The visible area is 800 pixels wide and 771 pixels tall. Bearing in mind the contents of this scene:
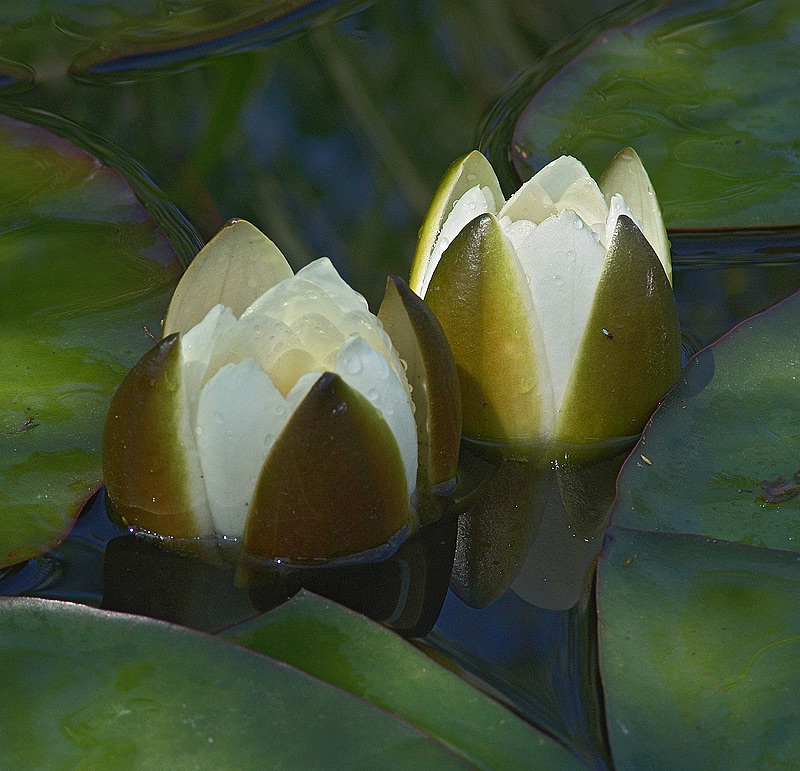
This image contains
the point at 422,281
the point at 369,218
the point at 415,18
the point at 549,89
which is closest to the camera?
the point at 422,281

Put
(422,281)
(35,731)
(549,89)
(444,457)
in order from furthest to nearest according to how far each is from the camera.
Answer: (549,89)
(422,281)
(444,457)
(35,731)

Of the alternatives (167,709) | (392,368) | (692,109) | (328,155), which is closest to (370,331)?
(392,368)

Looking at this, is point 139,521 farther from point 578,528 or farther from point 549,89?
point 549,89

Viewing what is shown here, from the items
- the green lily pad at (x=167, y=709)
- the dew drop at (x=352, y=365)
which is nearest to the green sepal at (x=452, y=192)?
the dew drop at (x=352, y=365)

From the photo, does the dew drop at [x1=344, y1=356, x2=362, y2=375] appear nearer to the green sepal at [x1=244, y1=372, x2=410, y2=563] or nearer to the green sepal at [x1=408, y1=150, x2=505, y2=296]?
the green sepal at [x1=244, y1=372, x2=410, y2=563]

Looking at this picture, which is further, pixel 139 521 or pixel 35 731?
pixel 139 521

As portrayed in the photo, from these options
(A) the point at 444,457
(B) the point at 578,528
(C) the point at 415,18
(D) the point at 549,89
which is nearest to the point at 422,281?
(A) the point at 444,457

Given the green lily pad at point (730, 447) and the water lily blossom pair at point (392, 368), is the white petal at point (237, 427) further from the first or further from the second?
the green lily pad at point (730, 447)

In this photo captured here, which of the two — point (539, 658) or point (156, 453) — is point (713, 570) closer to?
point (539, 658)

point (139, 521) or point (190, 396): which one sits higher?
point (190, 396)
